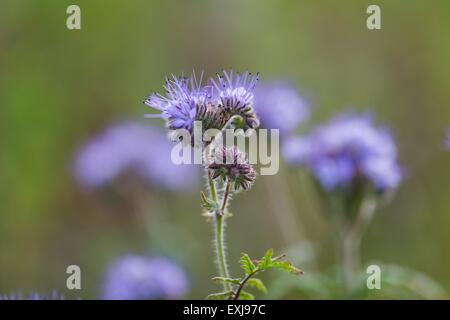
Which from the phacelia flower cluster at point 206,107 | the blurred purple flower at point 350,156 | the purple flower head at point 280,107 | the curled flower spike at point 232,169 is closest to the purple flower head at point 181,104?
the phacelia flower cluster at point 206,107

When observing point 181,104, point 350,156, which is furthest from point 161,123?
point 181,104

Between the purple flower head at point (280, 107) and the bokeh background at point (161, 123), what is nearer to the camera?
the purple flower head at point (280, 107)

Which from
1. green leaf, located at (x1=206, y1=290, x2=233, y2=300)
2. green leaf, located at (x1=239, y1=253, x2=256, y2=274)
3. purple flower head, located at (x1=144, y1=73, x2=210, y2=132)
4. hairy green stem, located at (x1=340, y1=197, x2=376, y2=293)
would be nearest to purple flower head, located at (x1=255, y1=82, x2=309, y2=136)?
hairy green stem, located at (x1=340, y1=197, x2=376, y2=293)

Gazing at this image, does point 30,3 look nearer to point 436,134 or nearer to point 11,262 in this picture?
point 11,262

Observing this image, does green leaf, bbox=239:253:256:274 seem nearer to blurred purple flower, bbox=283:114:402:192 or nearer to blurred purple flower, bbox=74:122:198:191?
blurred purple flower, bbox=283:114:402:192

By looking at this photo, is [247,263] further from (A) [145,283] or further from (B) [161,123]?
(B) [161,123]

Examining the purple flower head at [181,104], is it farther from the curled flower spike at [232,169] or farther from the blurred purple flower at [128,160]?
the blurred purple flower at [128,160]
